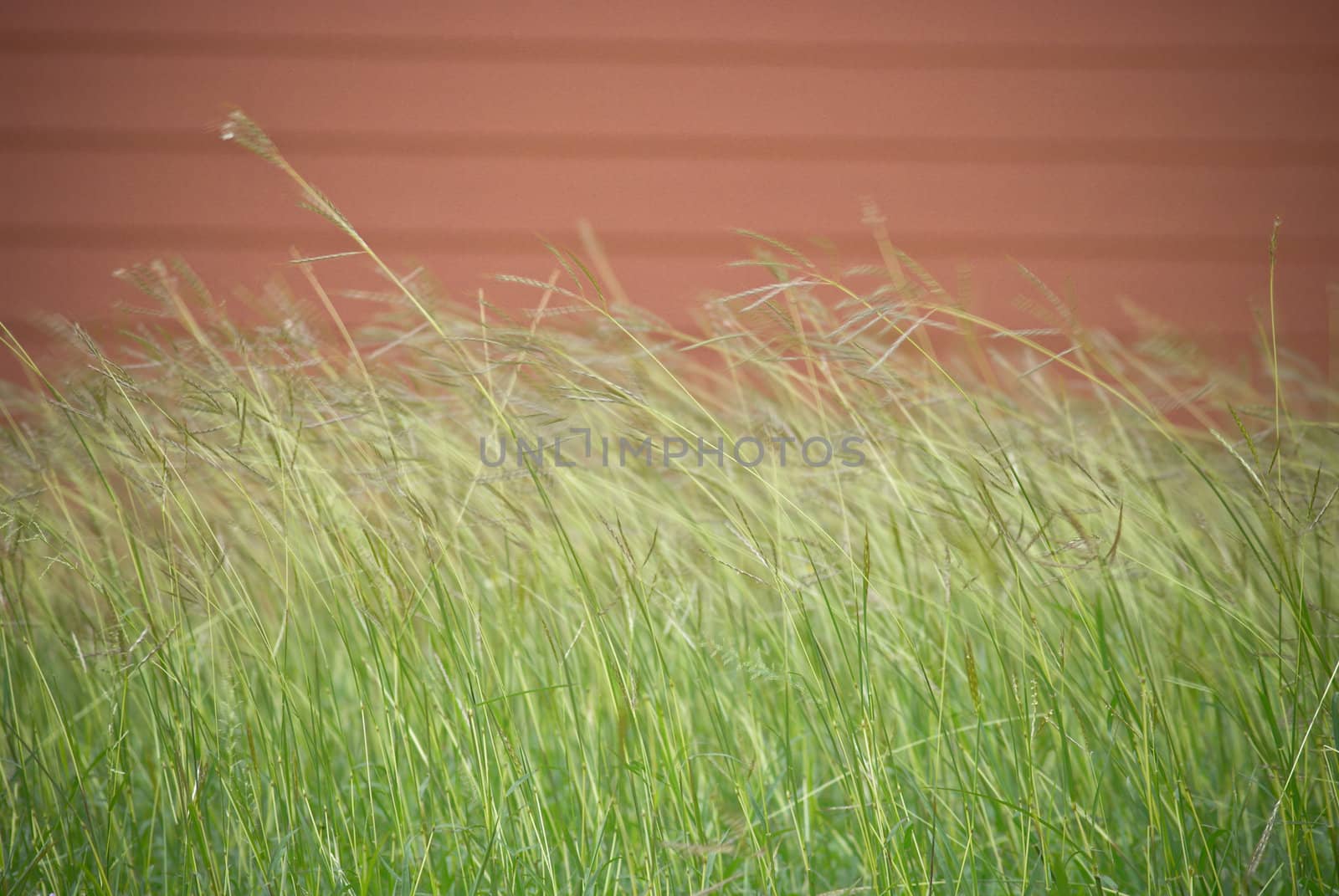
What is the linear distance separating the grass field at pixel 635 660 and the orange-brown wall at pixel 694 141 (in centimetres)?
138

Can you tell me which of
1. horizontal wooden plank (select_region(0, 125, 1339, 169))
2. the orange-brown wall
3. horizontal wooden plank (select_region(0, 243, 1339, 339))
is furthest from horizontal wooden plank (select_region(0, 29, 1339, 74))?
horizontal wooden plank (select_region(0, 243, 1339, 339))

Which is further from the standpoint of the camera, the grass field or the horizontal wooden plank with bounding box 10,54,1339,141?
the horizontal wooden plank with bounding box 10,54,1339,141

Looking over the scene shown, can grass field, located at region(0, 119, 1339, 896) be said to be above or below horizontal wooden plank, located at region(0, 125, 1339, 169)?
below

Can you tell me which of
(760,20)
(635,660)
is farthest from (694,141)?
(635,660)

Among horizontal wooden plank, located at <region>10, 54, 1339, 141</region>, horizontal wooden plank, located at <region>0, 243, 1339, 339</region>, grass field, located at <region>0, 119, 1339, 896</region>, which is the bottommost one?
grass field, located at <region>0, 119, 1339, 896</region>

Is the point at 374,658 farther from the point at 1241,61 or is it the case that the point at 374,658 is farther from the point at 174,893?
the point at 1241,61

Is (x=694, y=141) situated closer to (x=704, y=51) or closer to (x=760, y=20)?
(x=704, y=51)

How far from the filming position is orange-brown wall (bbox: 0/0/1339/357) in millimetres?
2496

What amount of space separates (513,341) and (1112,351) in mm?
1931

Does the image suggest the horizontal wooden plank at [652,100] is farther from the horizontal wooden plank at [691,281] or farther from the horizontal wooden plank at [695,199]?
the horizontal wooden plank at [691,281]

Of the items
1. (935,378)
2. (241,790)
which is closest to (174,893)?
(241,790)

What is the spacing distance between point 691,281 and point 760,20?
758 millimetres

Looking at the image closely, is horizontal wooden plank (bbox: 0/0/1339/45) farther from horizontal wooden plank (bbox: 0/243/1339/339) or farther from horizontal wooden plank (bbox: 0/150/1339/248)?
horizontal wooden plank (bbox: 0/243/1339/339)

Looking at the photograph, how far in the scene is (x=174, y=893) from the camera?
0.93 meters
